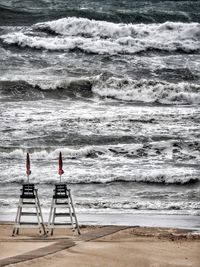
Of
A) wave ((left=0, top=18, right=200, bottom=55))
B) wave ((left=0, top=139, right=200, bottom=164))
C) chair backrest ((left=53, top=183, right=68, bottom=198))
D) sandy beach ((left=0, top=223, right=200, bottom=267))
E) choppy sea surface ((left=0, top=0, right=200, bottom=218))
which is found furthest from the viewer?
wave ((left=0, top=18, right=200, bottom=55))

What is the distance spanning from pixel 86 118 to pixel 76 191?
8.79 m

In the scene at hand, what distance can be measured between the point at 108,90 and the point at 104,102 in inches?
69.9

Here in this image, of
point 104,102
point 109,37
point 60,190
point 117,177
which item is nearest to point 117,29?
point 109,37

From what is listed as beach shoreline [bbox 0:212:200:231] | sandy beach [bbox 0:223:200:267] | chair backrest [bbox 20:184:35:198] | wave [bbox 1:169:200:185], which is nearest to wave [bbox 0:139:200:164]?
wave [bbox 1:169:200:185]

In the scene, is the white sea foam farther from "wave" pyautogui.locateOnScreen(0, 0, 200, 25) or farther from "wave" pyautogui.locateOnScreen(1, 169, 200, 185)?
"wave" pyautogui.locateOnScreen(1, 169, 200, 185)

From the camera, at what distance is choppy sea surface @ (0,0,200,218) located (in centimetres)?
2369

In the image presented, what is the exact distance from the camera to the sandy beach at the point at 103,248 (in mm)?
15484

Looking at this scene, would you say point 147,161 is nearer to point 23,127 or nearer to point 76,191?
point 76,191

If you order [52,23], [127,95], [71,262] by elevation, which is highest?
[52,23]

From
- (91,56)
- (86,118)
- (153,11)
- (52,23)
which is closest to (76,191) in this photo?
(86,118)

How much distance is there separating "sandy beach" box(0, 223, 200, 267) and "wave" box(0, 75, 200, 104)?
55.3 ft

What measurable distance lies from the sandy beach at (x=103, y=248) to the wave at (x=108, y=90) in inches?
664

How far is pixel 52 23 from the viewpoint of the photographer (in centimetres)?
4794

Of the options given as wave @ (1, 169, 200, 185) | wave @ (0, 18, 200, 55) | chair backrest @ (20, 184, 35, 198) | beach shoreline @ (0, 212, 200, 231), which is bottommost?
beach shoreline @ (0, 212, 200, 231)
